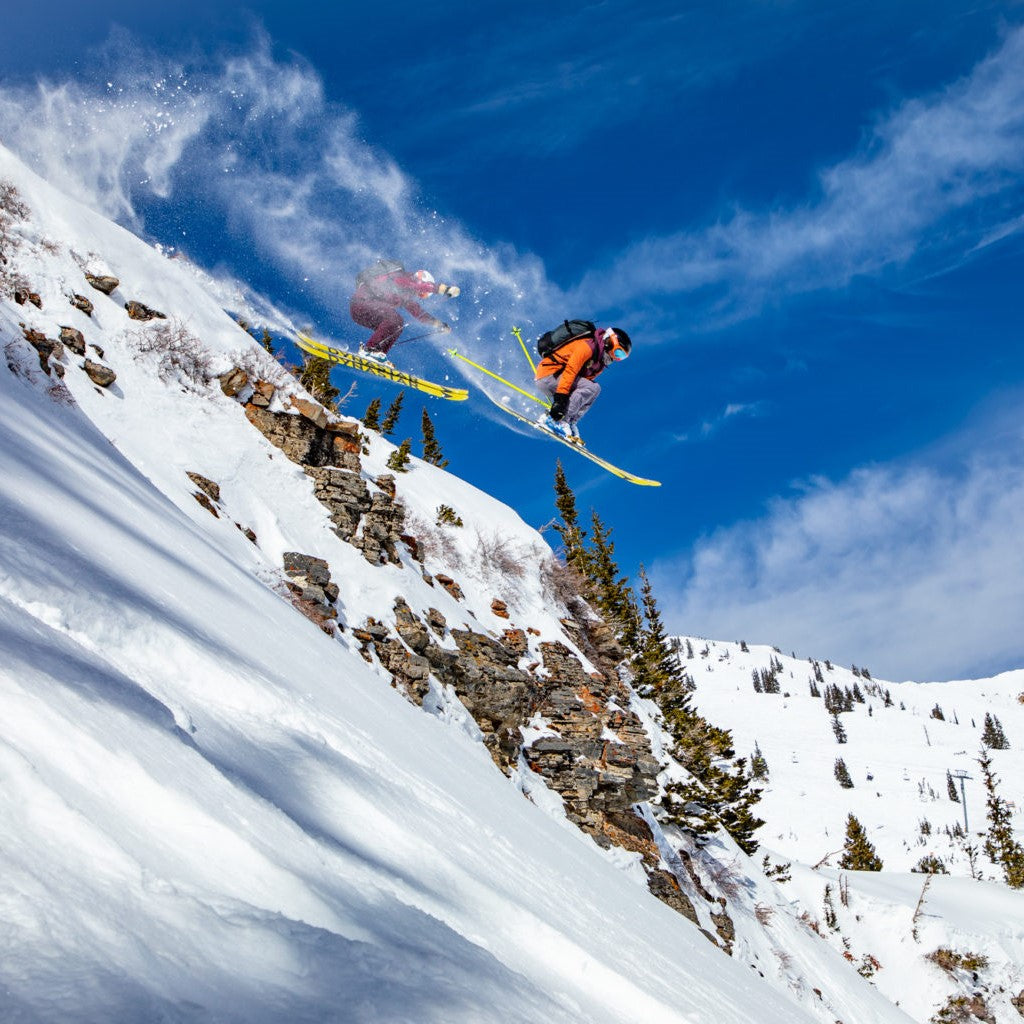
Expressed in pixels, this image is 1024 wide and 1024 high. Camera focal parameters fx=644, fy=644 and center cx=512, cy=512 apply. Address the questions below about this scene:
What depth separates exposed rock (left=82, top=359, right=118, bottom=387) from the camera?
11.8m

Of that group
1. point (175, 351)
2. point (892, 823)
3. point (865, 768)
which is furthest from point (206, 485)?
point (865, 768)

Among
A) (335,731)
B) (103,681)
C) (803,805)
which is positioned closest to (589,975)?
(335,731)

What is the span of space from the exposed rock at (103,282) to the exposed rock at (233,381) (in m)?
2.68

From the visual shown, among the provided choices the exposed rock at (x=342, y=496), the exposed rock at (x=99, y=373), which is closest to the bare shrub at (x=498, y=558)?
the exposed rock at (x=342, y=496)

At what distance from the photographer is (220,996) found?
1057 millimetres

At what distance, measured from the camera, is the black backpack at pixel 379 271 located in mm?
16359

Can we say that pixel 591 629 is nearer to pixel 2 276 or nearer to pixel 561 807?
pixel 561 807

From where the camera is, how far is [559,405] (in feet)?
52.8

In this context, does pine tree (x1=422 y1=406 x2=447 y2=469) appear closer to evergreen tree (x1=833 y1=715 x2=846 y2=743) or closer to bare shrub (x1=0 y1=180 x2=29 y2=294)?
bare shrub (x1=0 y1=180 x2=29 y2=294)

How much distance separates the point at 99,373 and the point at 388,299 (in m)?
7.37

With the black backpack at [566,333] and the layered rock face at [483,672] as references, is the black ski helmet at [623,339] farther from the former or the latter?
the layered rock face at [483,672]

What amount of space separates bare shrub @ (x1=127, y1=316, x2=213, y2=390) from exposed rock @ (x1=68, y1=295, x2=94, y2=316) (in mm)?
785

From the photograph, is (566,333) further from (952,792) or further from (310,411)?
(952,792)

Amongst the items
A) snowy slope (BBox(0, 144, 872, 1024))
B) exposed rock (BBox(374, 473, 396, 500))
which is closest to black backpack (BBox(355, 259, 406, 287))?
exposed rock (BBox(374, 473, 396, 500))
